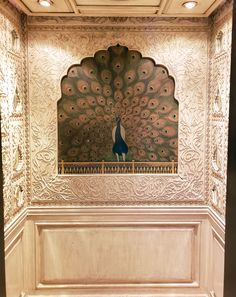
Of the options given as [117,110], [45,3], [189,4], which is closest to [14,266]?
[117,110]

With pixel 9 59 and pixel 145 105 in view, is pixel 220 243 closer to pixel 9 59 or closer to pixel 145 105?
pixel 145 105

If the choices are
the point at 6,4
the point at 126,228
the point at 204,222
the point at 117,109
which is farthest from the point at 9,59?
the point at 204,222

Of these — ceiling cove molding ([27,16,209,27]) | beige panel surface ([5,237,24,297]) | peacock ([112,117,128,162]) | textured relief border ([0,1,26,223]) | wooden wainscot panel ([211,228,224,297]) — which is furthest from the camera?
peacock ([112,117,128,162])

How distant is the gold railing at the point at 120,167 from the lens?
3.25 meters

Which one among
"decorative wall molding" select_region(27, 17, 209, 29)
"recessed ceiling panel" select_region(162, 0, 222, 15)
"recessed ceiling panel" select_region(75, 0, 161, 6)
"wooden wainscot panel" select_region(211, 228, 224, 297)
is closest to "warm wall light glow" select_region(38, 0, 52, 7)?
"recessed ceiling panel" select_region(75, 0, 161, 6)

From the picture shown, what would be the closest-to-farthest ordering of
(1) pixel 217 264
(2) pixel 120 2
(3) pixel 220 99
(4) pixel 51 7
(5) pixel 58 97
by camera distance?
1. (2) pixel 120 2
2. (4) pixel 51 7
3. (3) pixel 220 99
4. (1) pixel 217 264
5. (5) pixel 58 97

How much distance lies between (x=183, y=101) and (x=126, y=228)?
1322 millimetres

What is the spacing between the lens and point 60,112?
3.20 m

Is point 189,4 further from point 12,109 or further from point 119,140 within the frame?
point 12,109

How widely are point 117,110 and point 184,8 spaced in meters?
1.04

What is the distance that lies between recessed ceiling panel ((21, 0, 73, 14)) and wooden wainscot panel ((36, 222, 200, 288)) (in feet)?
6.35

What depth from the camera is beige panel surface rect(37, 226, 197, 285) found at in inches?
130

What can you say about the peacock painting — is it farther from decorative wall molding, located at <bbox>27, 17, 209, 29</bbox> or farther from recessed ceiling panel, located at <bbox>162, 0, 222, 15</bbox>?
recessed ceiling panel, located at <bbox>162, 0, 222, 15</bbox>

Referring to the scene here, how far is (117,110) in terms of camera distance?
10.5 ft
